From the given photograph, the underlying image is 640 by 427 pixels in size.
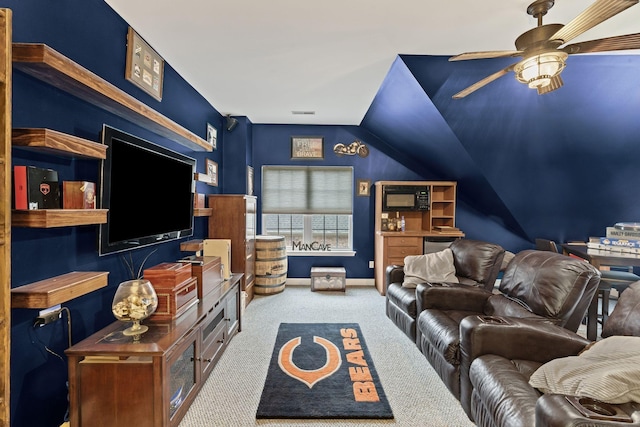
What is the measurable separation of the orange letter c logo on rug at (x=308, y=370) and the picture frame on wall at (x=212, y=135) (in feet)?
8.74

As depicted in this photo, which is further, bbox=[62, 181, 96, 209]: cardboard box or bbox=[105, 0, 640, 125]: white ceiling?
bbox=[105, 0, 640, 125]: white ceiling

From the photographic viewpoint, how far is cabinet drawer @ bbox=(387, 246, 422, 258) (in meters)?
4.57

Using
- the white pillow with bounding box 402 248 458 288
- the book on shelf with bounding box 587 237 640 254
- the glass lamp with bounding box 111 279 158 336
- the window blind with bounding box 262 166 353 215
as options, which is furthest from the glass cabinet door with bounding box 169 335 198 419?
the book on shelf with bounding box 587 237 640 254

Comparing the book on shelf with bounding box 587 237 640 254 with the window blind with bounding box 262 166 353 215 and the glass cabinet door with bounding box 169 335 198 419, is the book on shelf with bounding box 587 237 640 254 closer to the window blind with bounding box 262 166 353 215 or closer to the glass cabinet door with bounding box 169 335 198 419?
the window blind with bounding box 262 166 353 215

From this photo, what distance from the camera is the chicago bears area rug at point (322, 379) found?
204cm

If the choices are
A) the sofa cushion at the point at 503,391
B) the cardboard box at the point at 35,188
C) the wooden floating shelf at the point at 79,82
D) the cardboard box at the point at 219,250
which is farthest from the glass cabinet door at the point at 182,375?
the sofa cushion at the point at 503,391

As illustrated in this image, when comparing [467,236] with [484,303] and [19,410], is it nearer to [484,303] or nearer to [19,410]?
[484,303]

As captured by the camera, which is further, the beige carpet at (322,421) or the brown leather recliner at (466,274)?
the brown leather recliner at (466,274)

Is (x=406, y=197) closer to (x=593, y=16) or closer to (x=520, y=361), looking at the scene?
(x=520, y=361)

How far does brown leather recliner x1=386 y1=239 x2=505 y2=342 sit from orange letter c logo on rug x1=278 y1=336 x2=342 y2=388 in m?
0.76

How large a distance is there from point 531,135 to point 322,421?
11.1 feet

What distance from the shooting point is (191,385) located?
208 cm

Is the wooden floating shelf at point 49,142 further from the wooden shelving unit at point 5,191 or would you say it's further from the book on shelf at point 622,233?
the book on shelf at point 622,233

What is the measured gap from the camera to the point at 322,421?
1954 mm
